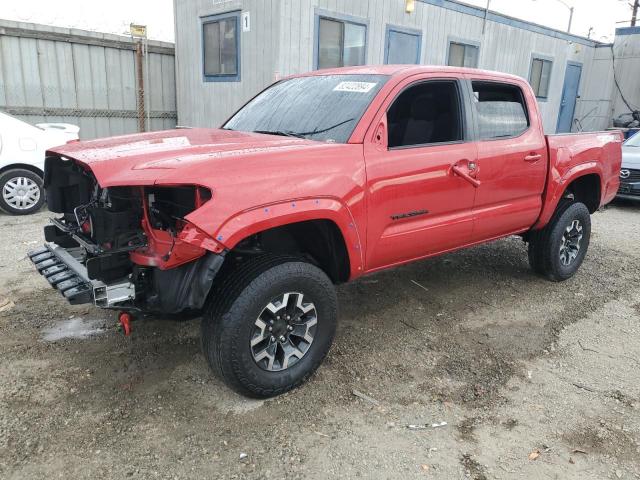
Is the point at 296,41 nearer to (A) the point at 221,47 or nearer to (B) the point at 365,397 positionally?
(A) the point at 221,47

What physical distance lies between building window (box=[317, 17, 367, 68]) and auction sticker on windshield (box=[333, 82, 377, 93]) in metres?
6.27

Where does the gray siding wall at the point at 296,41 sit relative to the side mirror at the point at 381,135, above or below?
above

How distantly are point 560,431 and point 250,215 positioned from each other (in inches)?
79.7

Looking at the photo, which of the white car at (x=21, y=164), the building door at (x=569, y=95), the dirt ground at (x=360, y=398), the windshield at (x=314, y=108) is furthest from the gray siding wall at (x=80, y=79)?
the building door at (x=569, y=95)

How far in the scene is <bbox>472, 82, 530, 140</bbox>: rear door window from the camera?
4016 millimetres

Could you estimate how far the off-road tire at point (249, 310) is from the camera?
272 centimetres

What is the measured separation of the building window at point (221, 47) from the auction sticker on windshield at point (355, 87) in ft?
21.8

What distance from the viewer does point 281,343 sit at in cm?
300

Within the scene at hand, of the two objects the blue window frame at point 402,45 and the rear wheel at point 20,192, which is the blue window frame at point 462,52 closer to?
the blue window frame at point 402,45

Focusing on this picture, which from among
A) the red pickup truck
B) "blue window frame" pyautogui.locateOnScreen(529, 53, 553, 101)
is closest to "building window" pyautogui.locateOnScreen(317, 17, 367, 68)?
the red pickup truck

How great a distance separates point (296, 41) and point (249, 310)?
24.1 feet

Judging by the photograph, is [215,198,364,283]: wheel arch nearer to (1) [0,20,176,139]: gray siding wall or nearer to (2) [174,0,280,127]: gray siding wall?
(2) [174,0,280,127]: gray siding wall

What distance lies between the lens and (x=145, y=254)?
8.85ft

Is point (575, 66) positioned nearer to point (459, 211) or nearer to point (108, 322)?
point (459, 211)
